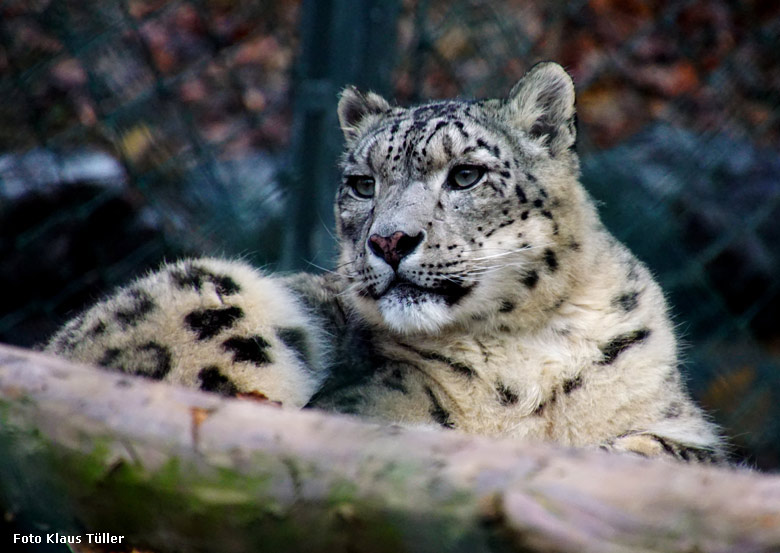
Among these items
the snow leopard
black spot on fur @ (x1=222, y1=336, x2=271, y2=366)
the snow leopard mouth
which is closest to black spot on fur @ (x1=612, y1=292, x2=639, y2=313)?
the snow leopard

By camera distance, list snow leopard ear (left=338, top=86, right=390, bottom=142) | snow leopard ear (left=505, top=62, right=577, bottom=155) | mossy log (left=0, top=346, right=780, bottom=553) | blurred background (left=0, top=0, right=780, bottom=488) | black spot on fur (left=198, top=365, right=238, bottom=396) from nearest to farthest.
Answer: mossy log (left=0, top=346, right=780, bottom=553)
black spot on fur (left=198, top=365, right=238, bottom=396)
snow leopard ear (left=505, top=62, right=577, bottom=155)
snow leopard ear (left=338, top=86, right=390, bottom=142)
blurred background (left=0, top=0, right=780, bottom=488)

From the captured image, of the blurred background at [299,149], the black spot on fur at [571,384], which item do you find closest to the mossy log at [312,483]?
the black spot on fur at [571,384]

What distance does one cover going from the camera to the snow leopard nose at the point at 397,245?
2.67m

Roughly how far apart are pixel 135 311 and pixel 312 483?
5.61ft

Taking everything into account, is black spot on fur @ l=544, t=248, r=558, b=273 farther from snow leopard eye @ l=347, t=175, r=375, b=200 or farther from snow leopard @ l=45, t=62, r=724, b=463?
snow leopard eye @ l=347, t=175, r=375, b=200

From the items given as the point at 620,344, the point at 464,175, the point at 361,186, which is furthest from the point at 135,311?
the point at 620,344

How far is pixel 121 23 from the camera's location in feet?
15.4

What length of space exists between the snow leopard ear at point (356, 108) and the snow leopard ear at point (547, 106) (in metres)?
0.55

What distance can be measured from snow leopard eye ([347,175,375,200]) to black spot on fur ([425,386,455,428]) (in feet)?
2.37

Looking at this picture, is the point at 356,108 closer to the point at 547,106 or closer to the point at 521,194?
the point at 547,106

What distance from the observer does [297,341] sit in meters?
2.98

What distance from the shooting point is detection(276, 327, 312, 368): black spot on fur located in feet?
9.59

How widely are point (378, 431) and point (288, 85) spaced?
5816mm

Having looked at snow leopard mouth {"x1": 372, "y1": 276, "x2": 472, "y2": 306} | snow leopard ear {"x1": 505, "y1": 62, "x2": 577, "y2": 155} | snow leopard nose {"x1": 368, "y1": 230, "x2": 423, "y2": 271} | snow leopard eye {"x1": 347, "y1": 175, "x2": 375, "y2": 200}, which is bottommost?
snow leopard mouth {"x1": 372, "y1": 276, "x2": 472, "y2": 306}
